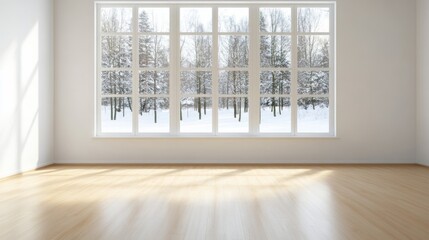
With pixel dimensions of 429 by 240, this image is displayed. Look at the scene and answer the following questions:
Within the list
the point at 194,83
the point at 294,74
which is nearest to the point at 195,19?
the point at 194,83

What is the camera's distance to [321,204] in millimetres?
4152

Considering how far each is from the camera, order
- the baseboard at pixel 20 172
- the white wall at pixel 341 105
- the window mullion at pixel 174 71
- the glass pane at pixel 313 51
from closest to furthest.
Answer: the baseboard at pixel 20 172 < the white wall at pixel 341 105 < the window mullion at pixel 174 71 < the glass pane at pixel 313 51

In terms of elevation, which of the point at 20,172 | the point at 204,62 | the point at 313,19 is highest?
the point at 313,19

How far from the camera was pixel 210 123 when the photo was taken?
829 cm

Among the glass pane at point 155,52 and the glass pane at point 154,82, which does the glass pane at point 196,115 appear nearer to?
the glass pane at point 154,82

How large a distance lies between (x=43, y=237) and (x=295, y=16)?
6.82 m

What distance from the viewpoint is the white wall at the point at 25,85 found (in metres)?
6.39

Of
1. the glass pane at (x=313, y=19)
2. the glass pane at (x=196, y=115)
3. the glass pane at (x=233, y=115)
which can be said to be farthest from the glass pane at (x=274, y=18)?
the glass pane at (x=196, y=115)

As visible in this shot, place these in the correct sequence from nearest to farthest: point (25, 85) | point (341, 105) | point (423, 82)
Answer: point (25, 85) < point (423, 82) < point (341, 105)

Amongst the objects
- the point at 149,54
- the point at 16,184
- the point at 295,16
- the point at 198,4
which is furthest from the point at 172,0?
the point at 16,184

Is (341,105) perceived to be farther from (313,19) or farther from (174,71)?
(174,71)

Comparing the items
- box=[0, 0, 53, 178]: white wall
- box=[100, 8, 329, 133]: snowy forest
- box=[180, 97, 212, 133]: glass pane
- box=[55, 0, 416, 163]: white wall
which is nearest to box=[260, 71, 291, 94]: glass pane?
box=[100, 8, 329, 133]: snowy forest

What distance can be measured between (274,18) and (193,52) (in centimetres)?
183

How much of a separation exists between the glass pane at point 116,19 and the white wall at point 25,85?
3.36ft
